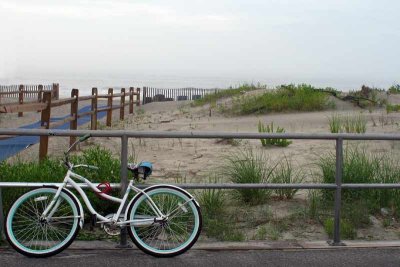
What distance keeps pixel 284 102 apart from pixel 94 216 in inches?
568

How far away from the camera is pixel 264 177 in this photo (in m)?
7.27

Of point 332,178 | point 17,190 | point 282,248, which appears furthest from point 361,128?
point 17,190

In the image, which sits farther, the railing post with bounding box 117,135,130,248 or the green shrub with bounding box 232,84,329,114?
the green shrub with bounding box 232,84,329,114

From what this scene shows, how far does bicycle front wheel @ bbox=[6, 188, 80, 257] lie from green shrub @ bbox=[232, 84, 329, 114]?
1423 cm

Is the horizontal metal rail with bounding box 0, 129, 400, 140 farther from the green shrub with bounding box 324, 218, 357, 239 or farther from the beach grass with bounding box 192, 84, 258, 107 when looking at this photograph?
the beach grass with bounding box 192, 84, 258, 107

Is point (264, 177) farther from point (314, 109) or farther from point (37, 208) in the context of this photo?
point (314, 109)

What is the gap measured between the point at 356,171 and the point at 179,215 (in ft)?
7.91

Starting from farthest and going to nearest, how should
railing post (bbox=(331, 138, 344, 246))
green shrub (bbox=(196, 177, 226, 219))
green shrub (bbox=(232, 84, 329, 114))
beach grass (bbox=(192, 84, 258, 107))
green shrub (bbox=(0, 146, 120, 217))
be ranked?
1. beach grass (bbox=(192, 84, 258, 107))
2. green shrub (bbox=(232, 84, 329, 114))
3. green shrub (bbox=(196, 177, 226, 219))
4. green shrub (bbox=(0, 146, 120, 217))
5. railing post (bbox=(331, 138, 344, 246))

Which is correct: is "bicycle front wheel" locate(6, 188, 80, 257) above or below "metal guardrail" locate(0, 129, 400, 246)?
below

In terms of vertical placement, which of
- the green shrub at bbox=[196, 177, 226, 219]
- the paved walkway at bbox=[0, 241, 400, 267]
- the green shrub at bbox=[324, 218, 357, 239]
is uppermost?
the green shrub at bbox=[196, 177, 226, 219]

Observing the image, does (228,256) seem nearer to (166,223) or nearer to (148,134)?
(166,223)

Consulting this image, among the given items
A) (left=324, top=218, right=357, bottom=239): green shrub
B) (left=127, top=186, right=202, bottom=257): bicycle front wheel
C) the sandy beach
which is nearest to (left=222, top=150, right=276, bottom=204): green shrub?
the sandy beach

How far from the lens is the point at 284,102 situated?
758 inches

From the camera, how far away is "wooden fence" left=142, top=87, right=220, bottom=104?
37.6 m
